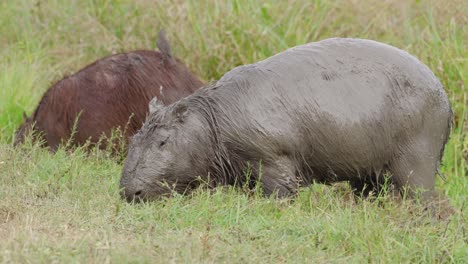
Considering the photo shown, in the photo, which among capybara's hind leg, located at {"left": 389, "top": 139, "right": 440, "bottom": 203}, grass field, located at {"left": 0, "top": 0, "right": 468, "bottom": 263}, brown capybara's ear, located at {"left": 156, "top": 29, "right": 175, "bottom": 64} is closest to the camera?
grass field, located at {"left": 0, "top": 0, "right": 468, "bottom": 263}

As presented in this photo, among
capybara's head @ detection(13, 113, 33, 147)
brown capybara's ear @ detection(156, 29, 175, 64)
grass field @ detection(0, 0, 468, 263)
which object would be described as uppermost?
brown capybara's ear @ detection(156, 29, 175, 64)

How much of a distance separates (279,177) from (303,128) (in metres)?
0.32

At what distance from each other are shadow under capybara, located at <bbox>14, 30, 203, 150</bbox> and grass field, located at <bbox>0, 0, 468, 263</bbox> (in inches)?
14.5

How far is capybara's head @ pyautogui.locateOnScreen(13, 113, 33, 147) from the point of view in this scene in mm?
7543

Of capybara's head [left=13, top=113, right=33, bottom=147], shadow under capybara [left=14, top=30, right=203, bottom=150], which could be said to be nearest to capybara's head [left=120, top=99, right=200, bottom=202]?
shadow under capybara [left=14, top=30, right=203, bottom=150]

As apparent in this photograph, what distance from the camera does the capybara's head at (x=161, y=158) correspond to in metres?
5.64

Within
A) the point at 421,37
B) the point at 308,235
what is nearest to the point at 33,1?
the point at 421,37

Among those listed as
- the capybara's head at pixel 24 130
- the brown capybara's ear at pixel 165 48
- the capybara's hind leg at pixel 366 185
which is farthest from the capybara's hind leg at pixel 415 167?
the capybara's head at pixel 24 130

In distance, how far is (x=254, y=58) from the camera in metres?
8.77

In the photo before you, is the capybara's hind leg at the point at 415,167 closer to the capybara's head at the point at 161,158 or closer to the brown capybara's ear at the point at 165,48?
the capybara's head at the point at 161,158

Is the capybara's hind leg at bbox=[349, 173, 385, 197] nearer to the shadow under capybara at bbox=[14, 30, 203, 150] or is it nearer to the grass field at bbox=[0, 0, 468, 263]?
the grass field at bbox=[0, 0, 468, 263]

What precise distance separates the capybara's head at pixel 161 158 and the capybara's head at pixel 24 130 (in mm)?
2065

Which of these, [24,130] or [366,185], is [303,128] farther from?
[24,130]

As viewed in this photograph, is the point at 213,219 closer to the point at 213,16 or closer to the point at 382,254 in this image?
the point at 382,254
